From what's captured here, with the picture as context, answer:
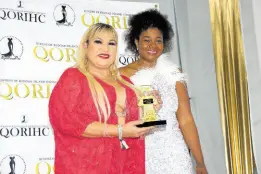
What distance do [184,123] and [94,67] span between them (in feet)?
1.55

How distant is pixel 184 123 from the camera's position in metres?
2.07

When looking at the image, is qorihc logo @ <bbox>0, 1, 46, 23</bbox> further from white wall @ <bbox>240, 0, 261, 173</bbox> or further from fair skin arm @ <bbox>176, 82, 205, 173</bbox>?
white wall @ <bbox>240, 0, 261, 173</bbox>

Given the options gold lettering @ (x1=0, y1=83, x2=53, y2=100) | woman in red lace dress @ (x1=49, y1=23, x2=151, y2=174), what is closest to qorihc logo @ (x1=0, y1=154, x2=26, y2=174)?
woman in red lace dress @ (x1=49, y1=23, x2=151, y2=174)

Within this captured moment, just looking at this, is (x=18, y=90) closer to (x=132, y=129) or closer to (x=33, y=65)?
(x=33, y=65)

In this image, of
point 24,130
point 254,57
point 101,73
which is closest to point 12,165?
point 24,130

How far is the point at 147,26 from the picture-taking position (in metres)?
2.07

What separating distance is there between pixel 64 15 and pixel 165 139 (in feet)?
2.32

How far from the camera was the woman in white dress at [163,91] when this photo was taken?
199 centimetres

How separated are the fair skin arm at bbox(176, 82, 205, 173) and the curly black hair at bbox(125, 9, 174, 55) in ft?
0.69

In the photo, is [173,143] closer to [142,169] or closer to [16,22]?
[142,169]

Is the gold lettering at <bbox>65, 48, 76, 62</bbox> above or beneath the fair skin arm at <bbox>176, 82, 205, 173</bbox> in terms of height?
above

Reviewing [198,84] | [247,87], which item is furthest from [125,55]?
[247,87]

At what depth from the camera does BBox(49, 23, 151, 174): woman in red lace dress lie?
189 cm

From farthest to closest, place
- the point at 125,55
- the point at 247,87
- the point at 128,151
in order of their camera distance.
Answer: the point at 247,87 < the point at 125,55 < the point at 128,151
